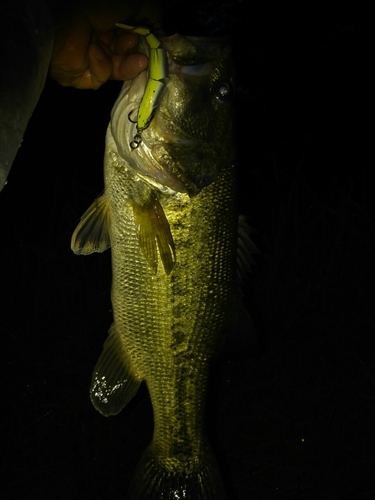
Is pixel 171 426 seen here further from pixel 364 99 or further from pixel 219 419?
pixel 364 99

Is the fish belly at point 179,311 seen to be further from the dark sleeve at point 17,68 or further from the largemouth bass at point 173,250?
the dark sleeve at point 17,68

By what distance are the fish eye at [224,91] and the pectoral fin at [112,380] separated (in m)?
1.05

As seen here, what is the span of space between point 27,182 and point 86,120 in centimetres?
87

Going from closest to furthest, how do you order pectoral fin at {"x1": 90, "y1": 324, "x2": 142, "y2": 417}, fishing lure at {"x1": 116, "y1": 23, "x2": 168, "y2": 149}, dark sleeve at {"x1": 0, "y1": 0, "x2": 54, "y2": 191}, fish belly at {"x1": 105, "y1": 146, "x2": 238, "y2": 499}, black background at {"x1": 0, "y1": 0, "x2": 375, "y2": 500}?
dark sleeve at {"x1": 0, "y1": 0, "x2": 54, "y2": 191} < fishing lure at {"x1": 116, "y1": 23, "x2": 168, "y2": 149} < fish belly at {"x1": 105, "y1": 146, "x2": 238, "y2": 499} < pectoral fin at {"x1": 90, "y1": 324, "x2": 142, "y2": 417} < black background at {"x1": 0, "y1": 0, "x2": 375, "y2": 500}

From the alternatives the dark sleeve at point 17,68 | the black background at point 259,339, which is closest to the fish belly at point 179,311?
the dark sleeve at point 17,68

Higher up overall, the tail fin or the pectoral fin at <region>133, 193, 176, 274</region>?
the pectoral fin at <region>133, 193, 176, 274</region>

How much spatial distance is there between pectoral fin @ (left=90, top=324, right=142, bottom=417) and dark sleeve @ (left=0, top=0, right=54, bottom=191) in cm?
105

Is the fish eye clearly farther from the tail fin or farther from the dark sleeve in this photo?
the tail fin

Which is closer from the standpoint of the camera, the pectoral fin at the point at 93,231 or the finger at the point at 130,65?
the finger at the point at 130,65

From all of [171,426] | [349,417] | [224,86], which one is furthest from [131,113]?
[349,417]

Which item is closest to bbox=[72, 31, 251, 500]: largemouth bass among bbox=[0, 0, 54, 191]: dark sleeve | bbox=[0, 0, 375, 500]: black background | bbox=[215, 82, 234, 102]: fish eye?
bbox=[215, 82, 234, 102]: fish eye

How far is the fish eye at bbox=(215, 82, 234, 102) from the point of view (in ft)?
6.15

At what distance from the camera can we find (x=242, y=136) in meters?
4.87

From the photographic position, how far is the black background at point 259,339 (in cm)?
373
